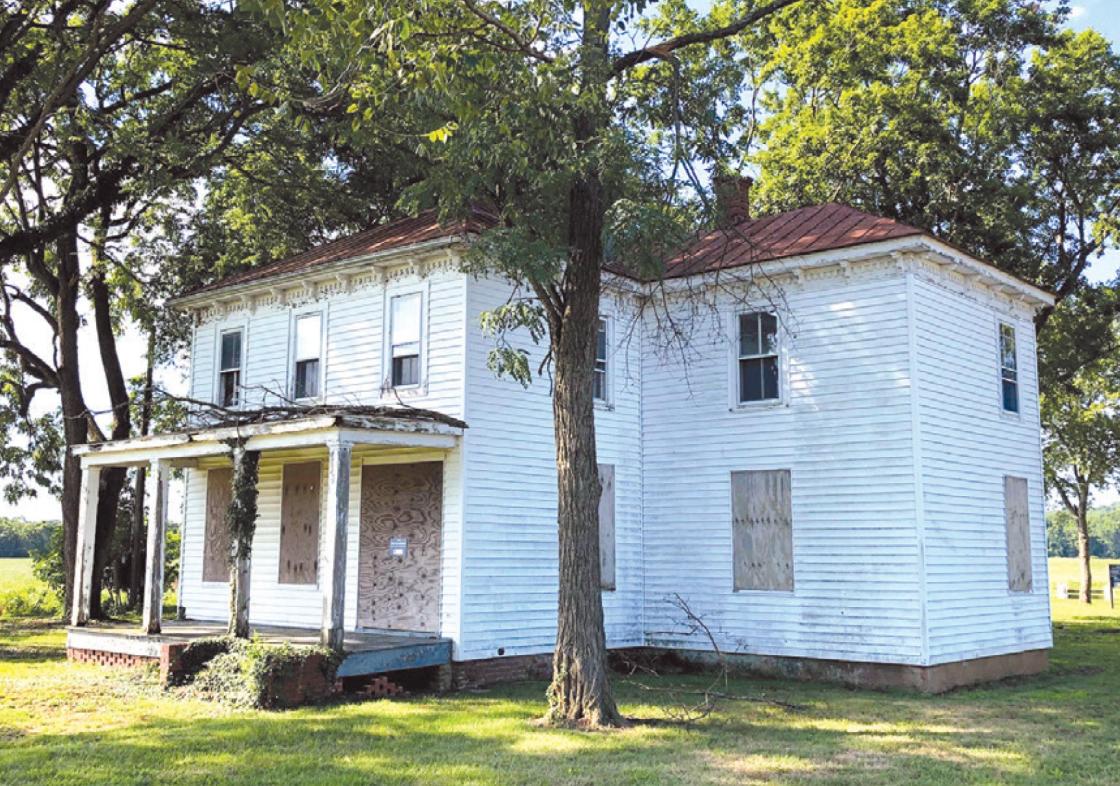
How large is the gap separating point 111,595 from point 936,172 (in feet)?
75.7

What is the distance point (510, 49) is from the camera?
38.0 ft

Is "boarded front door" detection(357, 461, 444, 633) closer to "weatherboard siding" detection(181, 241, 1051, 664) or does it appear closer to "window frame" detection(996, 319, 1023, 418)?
"weatherboard siding" detection(181, 241, 1051, 664)

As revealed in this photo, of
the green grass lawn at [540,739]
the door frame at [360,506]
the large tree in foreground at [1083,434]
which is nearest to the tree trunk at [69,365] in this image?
the green grass lawn at [540,739]

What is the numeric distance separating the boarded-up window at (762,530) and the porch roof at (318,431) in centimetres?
464

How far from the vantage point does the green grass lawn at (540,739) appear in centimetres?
892

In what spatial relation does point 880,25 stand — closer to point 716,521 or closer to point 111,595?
point 716,521

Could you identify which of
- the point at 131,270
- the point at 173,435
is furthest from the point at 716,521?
the point at 131,270

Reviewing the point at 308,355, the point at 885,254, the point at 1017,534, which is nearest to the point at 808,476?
the point at 885,254

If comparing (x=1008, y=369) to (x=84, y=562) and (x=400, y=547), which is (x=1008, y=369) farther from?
(x=84, y=562)

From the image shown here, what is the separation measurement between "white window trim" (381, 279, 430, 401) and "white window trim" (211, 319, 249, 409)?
3.49 m

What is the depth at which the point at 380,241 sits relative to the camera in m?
16.9

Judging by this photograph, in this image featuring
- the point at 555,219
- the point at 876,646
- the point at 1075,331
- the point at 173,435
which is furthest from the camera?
the point at 1075,331

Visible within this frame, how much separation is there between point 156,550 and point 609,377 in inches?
301

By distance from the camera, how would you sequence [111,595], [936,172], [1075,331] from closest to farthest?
[936,172] < [1075,331] < [111,595]
